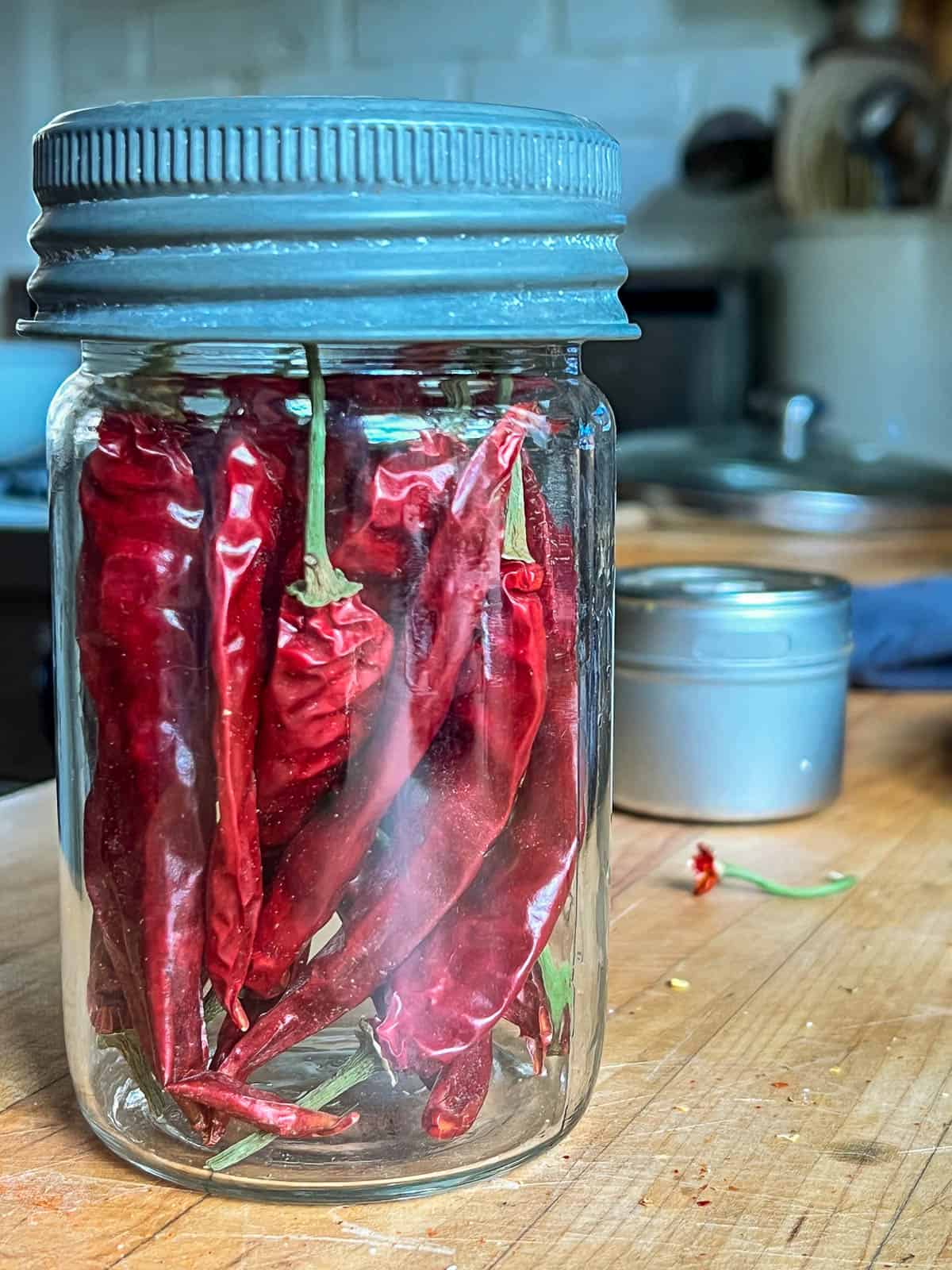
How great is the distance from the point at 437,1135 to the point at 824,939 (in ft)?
0.73

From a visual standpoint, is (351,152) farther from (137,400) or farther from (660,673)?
(660,673)

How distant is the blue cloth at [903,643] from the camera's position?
97cm

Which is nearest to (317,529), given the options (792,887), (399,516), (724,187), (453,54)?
(399,516)

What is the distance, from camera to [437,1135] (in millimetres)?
401

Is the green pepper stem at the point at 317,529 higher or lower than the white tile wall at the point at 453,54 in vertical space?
lower

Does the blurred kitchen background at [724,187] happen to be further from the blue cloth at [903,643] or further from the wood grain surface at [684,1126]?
the wood grain surface at [684,1126]

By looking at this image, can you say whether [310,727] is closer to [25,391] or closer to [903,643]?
[903,643]

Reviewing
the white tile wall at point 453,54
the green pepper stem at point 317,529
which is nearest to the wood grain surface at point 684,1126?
the green pepper stem at point 317,529

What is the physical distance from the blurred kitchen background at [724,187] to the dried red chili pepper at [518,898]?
103 centimetres

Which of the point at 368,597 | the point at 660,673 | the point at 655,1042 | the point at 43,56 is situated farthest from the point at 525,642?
the point at 43,56

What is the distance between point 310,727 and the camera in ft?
1.27

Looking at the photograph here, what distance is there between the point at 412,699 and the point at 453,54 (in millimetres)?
1880

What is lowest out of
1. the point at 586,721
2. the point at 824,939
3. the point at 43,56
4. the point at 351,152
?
the point at 824,939

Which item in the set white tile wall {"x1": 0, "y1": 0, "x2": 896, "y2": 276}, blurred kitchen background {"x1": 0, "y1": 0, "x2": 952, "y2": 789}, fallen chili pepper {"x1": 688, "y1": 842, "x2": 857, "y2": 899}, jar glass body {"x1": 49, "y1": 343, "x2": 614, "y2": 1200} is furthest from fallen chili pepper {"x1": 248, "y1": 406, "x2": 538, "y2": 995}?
white tile wall {"x1": 0, "y1": 0, "x2": 896, "y2": 276}
